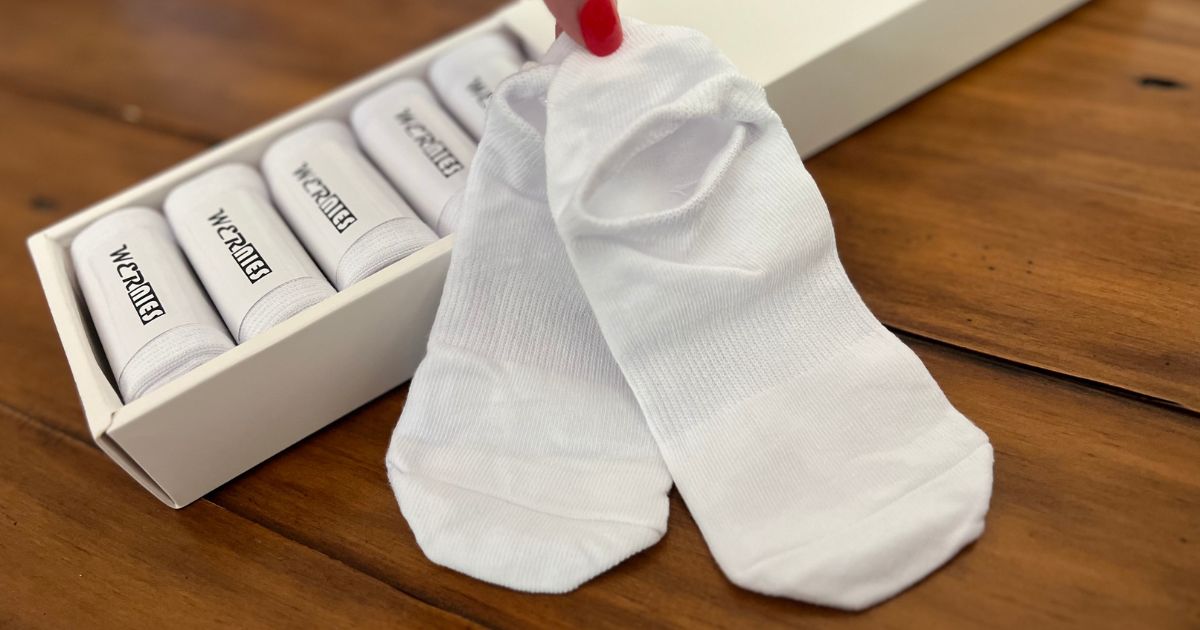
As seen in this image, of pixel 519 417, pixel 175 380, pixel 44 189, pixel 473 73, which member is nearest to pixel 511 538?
pixel 519 417

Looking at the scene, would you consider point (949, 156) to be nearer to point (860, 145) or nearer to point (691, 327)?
point (860, 145)

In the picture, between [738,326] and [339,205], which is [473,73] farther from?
[738,326]

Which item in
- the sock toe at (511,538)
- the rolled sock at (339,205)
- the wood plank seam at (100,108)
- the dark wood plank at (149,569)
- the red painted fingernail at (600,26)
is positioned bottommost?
the dark wood plank at (149,569)

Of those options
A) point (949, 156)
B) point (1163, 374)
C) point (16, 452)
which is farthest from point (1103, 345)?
point (16, 452)

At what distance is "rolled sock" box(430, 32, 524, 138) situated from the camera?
0.57m

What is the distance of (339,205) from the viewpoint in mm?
509

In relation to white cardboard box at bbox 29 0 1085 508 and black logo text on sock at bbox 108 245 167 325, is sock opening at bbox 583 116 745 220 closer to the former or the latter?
white cardboard box at bbox 29 0 1085 508

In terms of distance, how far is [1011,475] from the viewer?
1.36 feet

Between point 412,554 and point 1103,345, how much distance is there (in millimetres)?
339

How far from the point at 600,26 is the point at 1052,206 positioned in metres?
0.28

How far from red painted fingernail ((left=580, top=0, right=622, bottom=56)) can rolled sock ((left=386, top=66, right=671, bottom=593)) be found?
0.10 ft

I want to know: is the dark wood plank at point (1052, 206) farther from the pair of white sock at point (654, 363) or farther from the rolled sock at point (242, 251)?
the rolled sock at point (242, 251)

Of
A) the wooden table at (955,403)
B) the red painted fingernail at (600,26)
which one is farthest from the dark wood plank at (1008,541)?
the red painted fingernail at (600,26)

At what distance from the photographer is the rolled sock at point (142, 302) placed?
0.44 m
